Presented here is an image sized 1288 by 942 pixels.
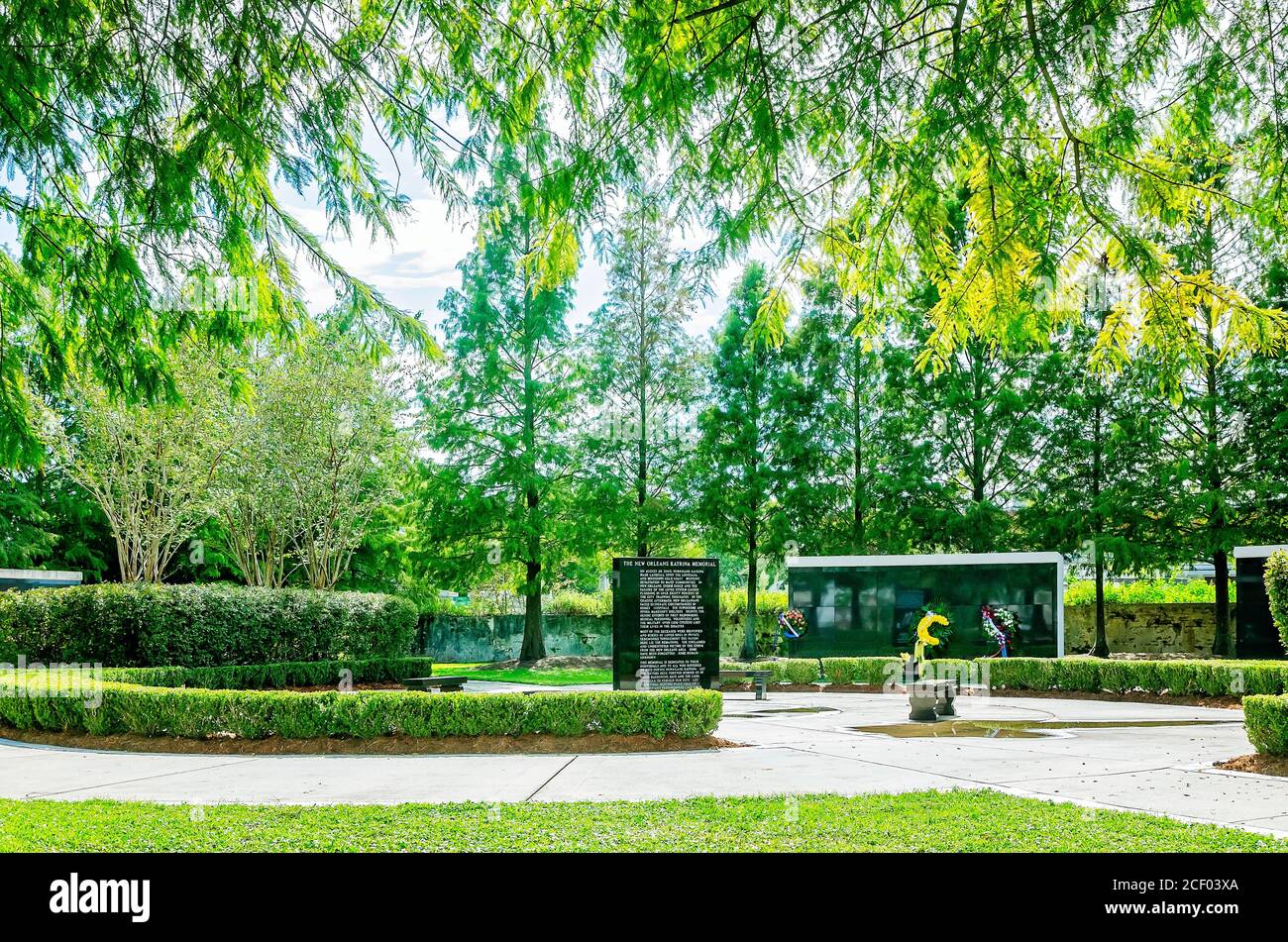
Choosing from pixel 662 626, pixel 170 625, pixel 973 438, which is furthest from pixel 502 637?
pixel 662 626

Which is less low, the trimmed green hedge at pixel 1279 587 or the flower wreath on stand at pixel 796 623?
the trimmed green hedge at pixel 1279 587

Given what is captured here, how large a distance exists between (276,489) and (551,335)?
11.2 meters

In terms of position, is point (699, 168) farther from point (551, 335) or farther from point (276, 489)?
point (551, 335)

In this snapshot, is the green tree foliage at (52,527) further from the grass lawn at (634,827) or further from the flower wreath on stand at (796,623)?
the grass lawn at (634,827)

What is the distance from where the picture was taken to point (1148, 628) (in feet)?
97.1

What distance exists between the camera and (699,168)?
18.8 feet

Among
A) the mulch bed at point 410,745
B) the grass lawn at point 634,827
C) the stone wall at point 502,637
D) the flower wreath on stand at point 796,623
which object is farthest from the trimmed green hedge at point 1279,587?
the stone wall at point 502,637

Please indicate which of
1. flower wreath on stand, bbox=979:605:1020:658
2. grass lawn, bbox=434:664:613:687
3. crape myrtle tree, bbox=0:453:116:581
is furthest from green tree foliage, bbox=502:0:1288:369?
crape myrtle tree, bbox=0:453:116:581

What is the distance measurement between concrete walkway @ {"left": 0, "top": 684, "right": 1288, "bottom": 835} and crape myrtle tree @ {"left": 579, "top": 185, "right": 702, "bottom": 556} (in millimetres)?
17909

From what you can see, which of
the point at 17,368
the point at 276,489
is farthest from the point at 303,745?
the point at 276,489

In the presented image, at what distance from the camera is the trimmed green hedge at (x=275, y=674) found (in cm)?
1420

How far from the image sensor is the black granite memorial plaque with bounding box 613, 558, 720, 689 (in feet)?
49.0

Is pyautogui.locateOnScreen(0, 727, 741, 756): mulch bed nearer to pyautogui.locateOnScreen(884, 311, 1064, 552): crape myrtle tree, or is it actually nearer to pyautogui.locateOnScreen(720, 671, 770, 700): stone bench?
pyautogui.locateOnScreen(720, 671, 770, 700): stone bench

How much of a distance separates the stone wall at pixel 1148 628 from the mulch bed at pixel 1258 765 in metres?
20.8
